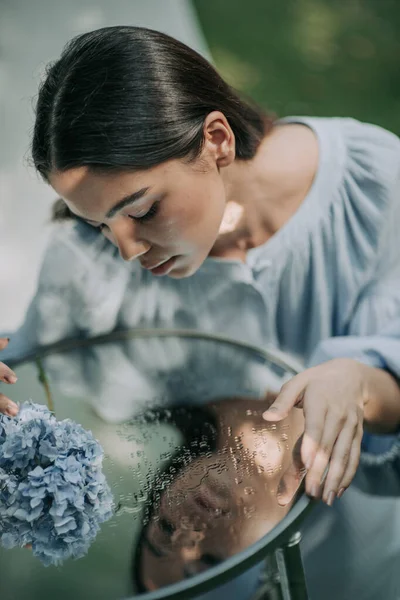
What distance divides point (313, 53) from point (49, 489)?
1.57 meters

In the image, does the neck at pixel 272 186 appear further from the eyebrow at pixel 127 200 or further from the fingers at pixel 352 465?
the fingers at pixel 352 465

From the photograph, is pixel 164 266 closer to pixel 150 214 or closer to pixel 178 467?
pixel 150 214

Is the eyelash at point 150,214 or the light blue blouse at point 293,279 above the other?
the eyelash at point 150,214

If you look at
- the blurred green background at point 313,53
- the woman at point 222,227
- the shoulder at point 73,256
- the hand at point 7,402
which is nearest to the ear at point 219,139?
the woman at point 222,227

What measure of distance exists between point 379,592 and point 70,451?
53cm

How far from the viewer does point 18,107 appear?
1.31 metres

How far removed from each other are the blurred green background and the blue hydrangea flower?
4.11 ft

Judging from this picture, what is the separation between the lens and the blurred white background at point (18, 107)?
1.36m

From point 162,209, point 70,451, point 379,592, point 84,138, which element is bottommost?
point 379,592

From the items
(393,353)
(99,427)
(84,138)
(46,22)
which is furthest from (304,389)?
(46,22)

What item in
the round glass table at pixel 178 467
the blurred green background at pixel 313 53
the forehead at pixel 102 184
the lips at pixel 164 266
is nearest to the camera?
the round glass table at pixel 178 467

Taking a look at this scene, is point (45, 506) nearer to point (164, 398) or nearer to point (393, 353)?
point (164, 398)

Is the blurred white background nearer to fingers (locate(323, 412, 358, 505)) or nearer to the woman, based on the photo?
the woman

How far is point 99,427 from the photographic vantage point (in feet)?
3.10
